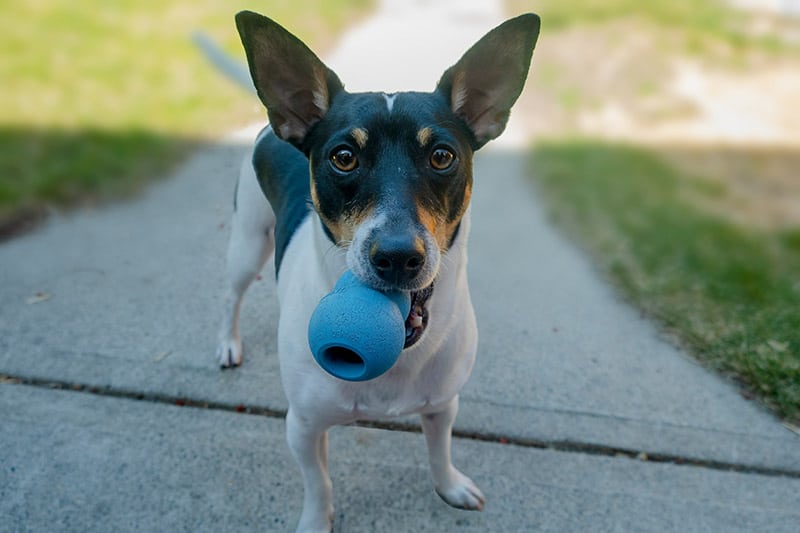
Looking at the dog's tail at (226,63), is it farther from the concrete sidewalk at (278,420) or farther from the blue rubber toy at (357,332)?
the blue rubber toy at (357,332)

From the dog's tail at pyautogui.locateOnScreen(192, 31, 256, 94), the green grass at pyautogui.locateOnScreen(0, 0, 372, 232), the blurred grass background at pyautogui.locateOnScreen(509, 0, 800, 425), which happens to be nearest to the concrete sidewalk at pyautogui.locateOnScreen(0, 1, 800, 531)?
the blurred grass background at pyautogui.locateOnScreen(509, 0, 800, 425)

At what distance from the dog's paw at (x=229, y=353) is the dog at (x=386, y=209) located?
96cm

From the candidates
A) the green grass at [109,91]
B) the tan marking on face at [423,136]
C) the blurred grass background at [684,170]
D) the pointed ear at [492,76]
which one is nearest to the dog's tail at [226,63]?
the green grass at [109,91]

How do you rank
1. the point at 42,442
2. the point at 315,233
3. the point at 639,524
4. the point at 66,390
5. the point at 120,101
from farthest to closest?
the point at 120,101 → the point at 66,390 → the point at 42,442 → the point at 639,524 → the point at 315,233

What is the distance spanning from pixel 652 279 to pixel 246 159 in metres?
2.67

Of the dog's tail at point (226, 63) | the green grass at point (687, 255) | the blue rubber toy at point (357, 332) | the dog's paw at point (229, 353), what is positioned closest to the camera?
the blue rubber toy at point (357, 332)

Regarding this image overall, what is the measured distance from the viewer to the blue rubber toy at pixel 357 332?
1852 millimetres

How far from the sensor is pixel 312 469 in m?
2.44

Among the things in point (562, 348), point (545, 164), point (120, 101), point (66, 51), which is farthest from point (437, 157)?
point (66, 51)

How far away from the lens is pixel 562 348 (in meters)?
3.73

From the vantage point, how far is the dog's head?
1975 millimetres

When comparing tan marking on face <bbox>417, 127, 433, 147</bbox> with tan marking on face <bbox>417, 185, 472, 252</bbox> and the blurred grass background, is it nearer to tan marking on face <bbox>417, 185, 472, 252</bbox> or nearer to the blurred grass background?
tan marking on face <bbox>417, 185, 472, 252</bbox>

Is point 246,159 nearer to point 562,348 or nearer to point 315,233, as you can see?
point 315,233

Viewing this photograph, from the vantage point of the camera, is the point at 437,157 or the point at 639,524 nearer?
the point at 437,157
